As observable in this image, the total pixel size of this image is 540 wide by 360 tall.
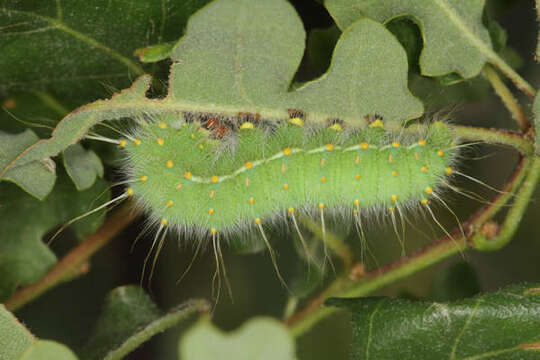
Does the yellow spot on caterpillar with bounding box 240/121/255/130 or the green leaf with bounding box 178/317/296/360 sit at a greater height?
the green leaf with bounding box 178/317/296/360

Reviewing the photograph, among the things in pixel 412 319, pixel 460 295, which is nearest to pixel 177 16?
pixel 412 319

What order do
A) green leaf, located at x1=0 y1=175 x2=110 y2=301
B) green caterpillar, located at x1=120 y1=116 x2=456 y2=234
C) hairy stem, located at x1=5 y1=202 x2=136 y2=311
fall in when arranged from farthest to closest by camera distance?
hairy stem, located at x1=5 y1=202 x2=136 y2=311
green leaf, located at x1=0 y1=175 x2=110 y2=301
green caterpillar, located at x1=120 y1=116 x2=456 y2=234

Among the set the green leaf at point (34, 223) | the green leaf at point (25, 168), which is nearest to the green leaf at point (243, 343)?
the green leaf at point (25, 168)

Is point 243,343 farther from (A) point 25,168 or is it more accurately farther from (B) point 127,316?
(B) point 127,316

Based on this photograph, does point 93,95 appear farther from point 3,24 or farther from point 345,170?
point 345,170

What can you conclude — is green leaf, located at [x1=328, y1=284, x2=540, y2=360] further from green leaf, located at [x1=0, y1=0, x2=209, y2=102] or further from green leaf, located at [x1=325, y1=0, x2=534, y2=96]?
green leaf, located at [x1=0, y1=0, x2=209, y2=102]

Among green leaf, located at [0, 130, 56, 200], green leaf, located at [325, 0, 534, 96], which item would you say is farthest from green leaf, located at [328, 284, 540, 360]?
green leaf, located at [0, 130, 56, 200]

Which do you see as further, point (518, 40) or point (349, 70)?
point (518, 40)
